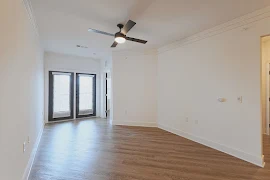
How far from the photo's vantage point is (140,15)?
3051 millimetres

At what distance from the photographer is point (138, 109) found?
5.73m

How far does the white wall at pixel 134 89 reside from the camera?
18.3 ft

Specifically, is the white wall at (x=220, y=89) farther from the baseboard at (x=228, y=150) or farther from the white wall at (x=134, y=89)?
the white wall at (x=134, y=89)

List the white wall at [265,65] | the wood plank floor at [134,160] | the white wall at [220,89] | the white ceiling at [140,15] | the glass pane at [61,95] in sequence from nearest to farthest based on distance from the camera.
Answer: the wood plank floor at [134,160] → the white ceiling at [140,15] → the white wall at [220,89] → the white wall at [265,65] → the glass pane at [61,95]

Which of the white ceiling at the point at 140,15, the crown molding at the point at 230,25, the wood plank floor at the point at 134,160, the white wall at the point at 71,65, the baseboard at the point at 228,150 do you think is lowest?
the wood plank floor at the point at 134,160

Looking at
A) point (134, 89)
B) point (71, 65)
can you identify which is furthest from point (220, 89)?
point (71, 65)

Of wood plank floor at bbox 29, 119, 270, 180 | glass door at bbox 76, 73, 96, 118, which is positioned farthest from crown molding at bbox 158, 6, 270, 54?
glass door at bbox 76, 73, 96, 118

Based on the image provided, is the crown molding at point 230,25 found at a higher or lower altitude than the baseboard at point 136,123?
higher

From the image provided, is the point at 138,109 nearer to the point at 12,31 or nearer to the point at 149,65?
the point at 149,65

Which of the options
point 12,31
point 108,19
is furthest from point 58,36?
point 12,31

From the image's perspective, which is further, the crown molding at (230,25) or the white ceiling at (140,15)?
the crown molding at (230,25)

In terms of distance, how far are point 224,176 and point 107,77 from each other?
5808 millimetres

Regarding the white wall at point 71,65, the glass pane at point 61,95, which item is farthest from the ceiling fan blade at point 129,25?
the glass pane at point 61,95

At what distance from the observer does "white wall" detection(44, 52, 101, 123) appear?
6.12 meters
